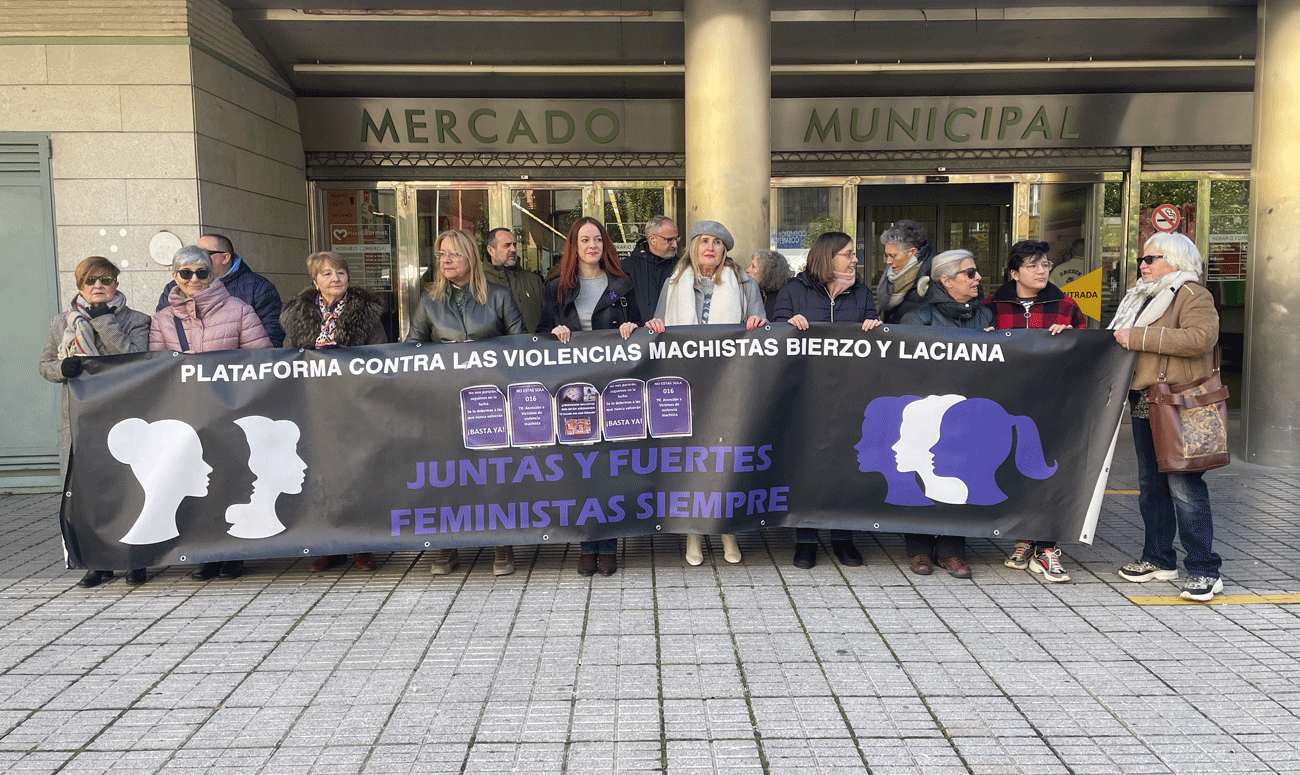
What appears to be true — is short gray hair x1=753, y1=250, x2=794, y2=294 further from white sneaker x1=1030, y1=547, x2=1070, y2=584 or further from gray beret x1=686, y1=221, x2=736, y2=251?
white sneaker x1=1030, y1=547, x2=1070, y2=584

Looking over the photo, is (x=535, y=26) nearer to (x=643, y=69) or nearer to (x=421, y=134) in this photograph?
(x=643, y=69)

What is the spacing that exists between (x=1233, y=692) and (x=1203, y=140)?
8.75 m

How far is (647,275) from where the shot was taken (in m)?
5.72

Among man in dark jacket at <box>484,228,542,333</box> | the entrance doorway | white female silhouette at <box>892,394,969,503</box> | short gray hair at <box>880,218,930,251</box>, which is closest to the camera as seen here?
white female silhouette at <box>892,394,969,503</box>

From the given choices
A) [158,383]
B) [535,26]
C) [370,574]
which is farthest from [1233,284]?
[158,383]

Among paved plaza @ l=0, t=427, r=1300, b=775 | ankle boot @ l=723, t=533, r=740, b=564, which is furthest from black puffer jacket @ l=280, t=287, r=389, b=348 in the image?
ankle boot @ l=723, t=533, r=740, b=564

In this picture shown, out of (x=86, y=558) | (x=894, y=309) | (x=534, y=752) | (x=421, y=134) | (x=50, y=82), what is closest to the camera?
(x=534, y=752)

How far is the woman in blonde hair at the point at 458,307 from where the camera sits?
520 cm

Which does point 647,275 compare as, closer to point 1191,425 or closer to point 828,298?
point 828,298

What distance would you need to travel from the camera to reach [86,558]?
16.1ft

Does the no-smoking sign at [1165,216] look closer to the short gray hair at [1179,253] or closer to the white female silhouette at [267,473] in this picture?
the short gray hair at [1179,253]

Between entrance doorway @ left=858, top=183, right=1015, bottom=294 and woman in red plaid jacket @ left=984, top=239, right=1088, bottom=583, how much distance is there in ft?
19.3

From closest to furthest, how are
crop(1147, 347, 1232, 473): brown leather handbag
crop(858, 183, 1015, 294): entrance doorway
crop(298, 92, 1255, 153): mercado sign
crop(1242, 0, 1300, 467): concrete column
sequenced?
1. crop(1147, 347, 1232, 473): brown leather handbag
2. crop(1242, 0, 1300, 467): concrete column
3. crop(298, 92, 1255, 153): mercado sign
4. crop(858, 183, 1015, 294): entrance doorway

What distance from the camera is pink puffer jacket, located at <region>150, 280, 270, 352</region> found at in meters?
5.18
